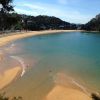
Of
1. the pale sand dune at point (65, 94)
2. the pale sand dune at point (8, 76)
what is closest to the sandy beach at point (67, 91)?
the pale sand dune at point (65, 94)

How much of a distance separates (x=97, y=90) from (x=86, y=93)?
1.37 meters

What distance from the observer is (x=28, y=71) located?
33.8 m

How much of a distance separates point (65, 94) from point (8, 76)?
839 centimetres

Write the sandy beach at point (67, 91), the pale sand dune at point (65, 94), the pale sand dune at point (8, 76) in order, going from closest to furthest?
the pale sand dune at point (65, 94)
the sandy beach at point (67, 91)
the pale sand dune at point (8, 76)

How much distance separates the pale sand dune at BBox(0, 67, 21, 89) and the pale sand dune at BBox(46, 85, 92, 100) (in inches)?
199

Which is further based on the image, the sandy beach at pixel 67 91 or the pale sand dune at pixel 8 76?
the pale sand dune at pixel 8 76

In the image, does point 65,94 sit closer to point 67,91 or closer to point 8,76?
point 67,91

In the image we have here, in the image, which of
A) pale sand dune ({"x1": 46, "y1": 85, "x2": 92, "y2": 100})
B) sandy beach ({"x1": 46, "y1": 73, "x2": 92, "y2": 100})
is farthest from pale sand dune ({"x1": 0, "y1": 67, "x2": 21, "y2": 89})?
pale sand dune ({"x1": 46, "y1": 85, "x2": 92, "y2": 100})

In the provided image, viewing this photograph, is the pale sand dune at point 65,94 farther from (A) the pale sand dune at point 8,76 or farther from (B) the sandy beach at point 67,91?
(A) the pale sand dune at point 8,76

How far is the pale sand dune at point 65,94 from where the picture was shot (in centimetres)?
2364

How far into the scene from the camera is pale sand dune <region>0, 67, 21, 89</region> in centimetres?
2757

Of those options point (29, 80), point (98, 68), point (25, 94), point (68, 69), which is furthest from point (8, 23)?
point (98, 68)

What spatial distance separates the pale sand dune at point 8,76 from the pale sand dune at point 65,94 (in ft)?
16.6

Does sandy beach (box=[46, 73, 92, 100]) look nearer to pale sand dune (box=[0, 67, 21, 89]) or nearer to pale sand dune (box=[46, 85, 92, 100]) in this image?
pale sand dune (box=[46, 85, 92, 100])
